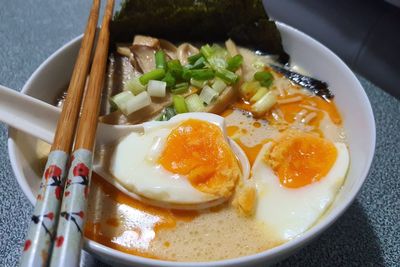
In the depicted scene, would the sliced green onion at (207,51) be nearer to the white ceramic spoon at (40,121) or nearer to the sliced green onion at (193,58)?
the sliced green onion at (193,58)

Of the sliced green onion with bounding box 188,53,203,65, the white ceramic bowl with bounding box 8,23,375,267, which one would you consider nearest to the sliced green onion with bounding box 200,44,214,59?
the sliced green onion with bounding box 188,53,203,65

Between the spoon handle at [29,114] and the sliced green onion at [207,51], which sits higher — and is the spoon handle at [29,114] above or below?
above

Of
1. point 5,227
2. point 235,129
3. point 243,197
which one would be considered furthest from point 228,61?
point 5,227

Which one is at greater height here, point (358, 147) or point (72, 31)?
point (72, 31)

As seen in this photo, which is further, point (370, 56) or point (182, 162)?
point (370, 56)

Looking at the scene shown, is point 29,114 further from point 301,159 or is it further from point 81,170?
point 301,159

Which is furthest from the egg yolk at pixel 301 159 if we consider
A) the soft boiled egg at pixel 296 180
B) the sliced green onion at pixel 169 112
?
the sliced green onion at pixel 169 112

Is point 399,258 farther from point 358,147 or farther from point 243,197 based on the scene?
point 243,197
